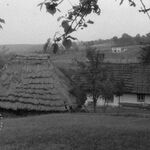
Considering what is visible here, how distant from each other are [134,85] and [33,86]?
13475mm

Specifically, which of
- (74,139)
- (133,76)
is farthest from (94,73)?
(74,139)

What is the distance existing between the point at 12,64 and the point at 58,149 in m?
18.3

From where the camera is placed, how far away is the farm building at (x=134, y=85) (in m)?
34.3

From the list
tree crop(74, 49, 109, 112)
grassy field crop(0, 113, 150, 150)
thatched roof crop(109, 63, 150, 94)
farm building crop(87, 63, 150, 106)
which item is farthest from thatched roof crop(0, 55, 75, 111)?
grassy field crop(0, 113, 150, 150)

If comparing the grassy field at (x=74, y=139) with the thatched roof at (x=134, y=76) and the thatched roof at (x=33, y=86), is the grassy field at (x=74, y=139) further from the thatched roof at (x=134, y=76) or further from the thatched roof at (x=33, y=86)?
the thatched roof at (x=134, y=76)

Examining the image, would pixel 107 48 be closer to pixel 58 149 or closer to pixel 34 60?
pixel 34 60

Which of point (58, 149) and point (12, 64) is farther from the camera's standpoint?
point (12, 64)

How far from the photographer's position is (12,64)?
2628cm

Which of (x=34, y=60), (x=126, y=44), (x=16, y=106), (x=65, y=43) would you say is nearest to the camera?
(x=65, y=43)

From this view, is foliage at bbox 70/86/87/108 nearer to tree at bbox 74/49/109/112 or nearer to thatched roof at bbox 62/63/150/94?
tree at bbox 74/49/109/112

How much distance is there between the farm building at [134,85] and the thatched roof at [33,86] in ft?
29.7

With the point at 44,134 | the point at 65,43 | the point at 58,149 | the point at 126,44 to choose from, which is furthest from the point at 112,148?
the point at 126,44

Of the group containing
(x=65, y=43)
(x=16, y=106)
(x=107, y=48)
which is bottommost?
(x=16, y=106)

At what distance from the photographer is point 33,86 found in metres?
24.1
